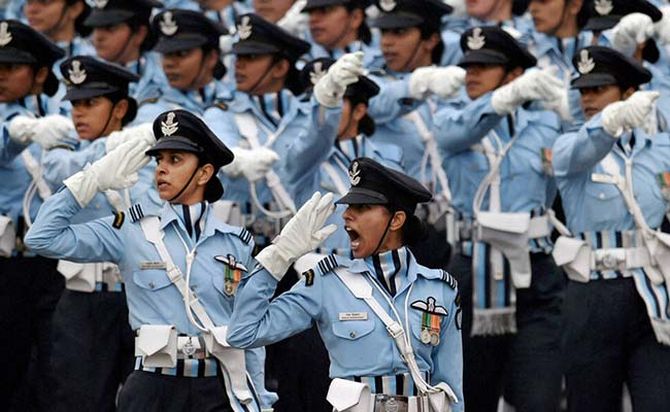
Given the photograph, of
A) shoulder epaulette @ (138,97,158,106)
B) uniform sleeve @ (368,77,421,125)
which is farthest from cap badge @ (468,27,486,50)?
shoulder epaulette @ (138,97,158,106)

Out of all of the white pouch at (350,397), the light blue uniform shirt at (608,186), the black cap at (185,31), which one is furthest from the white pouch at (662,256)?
the black cap at (185,31)

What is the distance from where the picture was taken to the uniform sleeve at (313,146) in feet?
36.1

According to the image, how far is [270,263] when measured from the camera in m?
8.83

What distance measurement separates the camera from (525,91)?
1105cm

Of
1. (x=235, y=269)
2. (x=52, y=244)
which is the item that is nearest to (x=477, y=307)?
(x=235, y=269)

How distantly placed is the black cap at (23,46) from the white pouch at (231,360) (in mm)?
3440

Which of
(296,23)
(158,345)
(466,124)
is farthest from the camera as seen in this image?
(296,23)

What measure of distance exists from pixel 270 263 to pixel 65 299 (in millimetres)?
2948

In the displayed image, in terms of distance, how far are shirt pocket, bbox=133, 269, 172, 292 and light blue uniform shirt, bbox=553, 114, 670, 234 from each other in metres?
2.48

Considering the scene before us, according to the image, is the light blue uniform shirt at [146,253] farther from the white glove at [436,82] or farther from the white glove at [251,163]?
the white glove at [436,82]

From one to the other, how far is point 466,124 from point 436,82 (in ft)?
1.67

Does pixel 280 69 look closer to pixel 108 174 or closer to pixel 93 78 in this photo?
pixel 93 78

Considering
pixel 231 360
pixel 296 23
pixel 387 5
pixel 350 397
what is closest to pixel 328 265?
pixel 350 397

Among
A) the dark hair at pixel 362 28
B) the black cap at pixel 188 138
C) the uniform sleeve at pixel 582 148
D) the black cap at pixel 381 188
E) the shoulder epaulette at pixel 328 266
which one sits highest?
the dark hair at pixel 362 28
